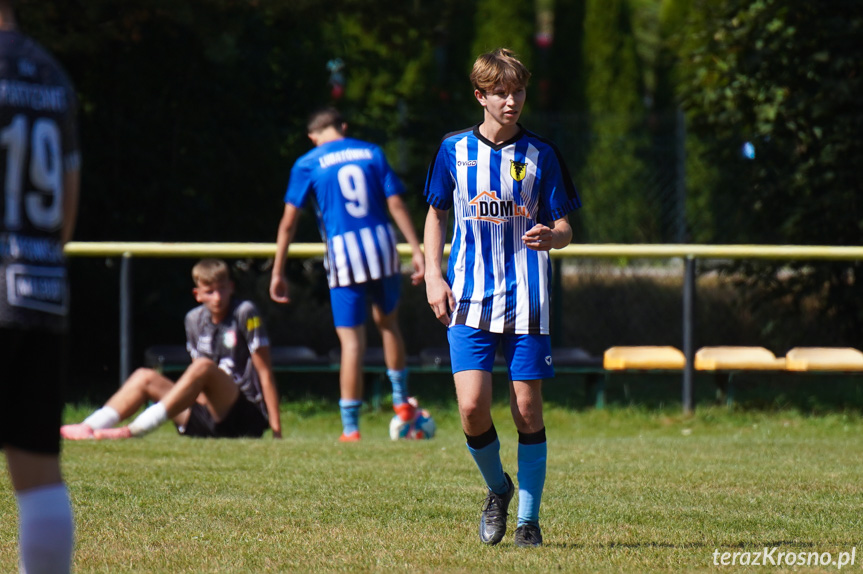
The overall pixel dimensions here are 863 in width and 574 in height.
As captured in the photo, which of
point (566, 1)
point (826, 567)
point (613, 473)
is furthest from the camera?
point (566, 1)

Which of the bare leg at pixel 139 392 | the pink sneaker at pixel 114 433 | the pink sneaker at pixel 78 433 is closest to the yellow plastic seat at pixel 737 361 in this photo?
the bare leg at pixel 139 392

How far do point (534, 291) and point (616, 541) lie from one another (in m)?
1.01

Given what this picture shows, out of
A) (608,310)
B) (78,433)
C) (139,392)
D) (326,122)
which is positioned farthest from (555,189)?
(608,310)

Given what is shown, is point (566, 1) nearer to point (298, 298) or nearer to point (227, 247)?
point (298, 298)

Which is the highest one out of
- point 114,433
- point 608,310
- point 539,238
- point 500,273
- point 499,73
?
point 499,73

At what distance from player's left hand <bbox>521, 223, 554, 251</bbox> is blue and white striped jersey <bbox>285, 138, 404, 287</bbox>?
12.4 feet

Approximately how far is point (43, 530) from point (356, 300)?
17.4ft

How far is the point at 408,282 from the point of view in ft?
44.3

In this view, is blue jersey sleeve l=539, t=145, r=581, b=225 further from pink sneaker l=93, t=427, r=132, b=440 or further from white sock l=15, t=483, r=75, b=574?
pink sneaker l=93, t=427, r=132, b=440

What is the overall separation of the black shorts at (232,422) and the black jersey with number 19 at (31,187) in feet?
17.0

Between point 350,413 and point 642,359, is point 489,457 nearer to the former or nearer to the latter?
point 350,413

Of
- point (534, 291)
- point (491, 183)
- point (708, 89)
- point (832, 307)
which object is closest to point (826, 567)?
point (534, 291)

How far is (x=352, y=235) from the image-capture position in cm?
807

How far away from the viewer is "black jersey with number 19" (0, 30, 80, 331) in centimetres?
274
